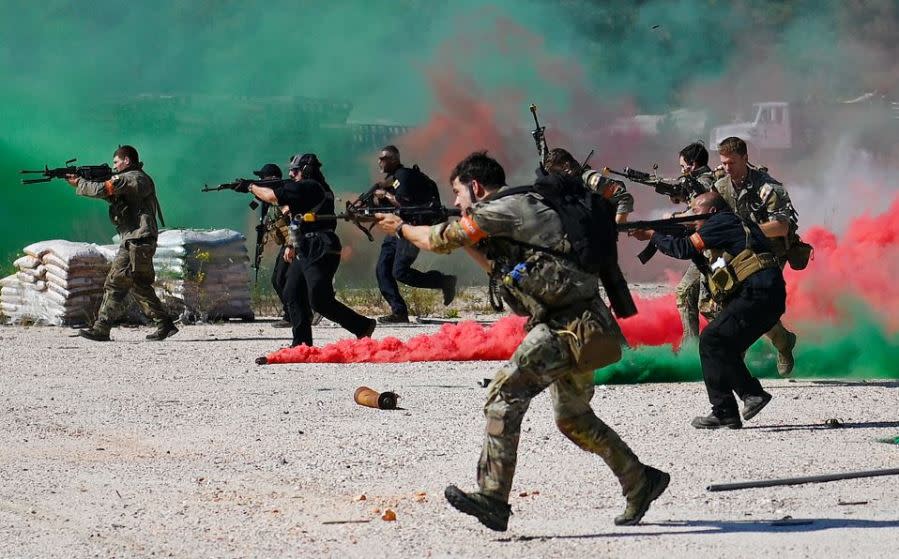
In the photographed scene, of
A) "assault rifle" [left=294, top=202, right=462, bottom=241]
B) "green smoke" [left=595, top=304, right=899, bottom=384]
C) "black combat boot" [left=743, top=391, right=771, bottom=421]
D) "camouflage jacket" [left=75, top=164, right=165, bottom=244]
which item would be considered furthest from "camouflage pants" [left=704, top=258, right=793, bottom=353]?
"camouflage jacket" [left=75, top=164, right=165, bottom=244]

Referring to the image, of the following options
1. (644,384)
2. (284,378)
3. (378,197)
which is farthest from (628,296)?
(378,197)

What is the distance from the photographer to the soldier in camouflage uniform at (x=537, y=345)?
5453 mm

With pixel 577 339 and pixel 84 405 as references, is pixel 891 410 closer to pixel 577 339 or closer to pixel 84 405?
pixel 577 339

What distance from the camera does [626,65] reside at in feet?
104

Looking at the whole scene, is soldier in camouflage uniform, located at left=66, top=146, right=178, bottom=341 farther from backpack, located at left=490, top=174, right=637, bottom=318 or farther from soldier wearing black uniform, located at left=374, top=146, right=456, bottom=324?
backpack, located at left=490, top=174, right=637, bottom=318

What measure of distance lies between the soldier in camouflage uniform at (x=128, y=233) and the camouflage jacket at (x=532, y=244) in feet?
25.4

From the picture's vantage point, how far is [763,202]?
8875 millimetres

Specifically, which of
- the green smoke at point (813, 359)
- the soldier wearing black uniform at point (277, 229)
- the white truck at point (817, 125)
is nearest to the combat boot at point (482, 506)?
the green smoke at point (813, 359)

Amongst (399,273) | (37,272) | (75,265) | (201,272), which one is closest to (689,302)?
(399,273)

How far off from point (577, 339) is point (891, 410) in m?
3.70

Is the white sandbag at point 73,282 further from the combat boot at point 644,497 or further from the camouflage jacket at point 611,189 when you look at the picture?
the combat boot at point 644,497

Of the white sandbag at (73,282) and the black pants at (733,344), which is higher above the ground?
the white sandbag at (73,282)

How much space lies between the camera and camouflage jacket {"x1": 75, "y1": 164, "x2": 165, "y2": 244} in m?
12.8

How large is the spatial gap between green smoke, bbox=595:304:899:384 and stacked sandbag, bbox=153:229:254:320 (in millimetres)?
6243
